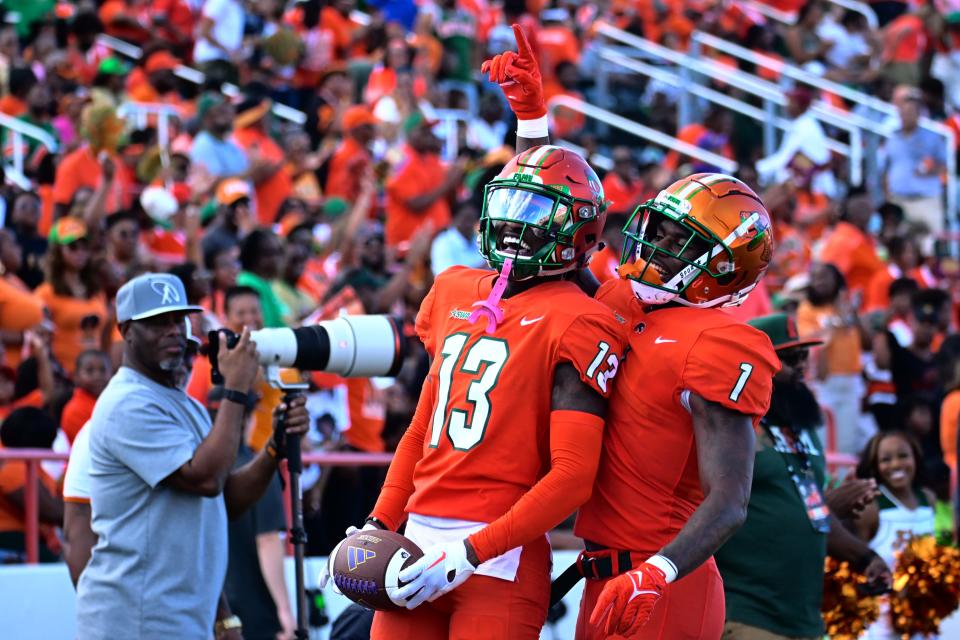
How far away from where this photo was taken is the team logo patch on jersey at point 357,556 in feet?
12.7

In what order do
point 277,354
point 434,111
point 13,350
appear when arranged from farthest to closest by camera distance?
1. point 434,111
2. point 13,350
3. point 277,354

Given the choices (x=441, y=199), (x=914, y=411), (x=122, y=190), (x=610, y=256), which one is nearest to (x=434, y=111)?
(x=441, y=199)

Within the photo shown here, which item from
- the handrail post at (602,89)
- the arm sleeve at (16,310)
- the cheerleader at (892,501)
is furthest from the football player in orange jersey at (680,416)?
the handrail post at (602,89)

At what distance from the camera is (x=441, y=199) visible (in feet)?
39.8

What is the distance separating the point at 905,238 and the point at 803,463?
318 inches

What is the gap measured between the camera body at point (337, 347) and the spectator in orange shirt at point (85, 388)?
104 inches

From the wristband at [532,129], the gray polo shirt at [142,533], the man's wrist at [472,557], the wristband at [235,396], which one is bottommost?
the gray polo shirt at [142,533]

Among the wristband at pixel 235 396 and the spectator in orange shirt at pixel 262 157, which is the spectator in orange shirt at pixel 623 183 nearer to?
the spectator in orange shirt at pixel 262 157

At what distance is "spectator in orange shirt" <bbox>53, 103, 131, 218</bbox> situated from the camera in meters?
10.8

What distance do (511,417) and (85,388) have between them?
3.98m

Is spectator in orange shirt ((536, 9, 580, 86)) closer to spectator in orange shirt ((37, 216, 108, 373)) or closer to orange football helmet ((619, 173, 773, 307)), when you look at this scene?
spectator in orange shirt ((37, 216, 108, 373))

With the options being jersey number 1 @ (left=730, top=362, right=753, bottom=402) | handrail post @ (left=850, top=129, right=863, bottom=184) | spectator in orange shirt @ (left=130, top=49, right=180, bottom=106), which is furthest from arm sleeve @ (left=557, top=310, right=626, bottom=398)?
handrail post @ (left=850, top=129, right=863, bottom=184)

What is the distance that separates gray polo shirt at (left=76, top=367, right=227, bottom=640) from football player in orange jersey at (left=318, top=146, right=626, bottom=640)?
107 cm

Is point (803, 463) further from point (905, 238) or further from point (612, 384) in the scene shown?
point (905, 238)
